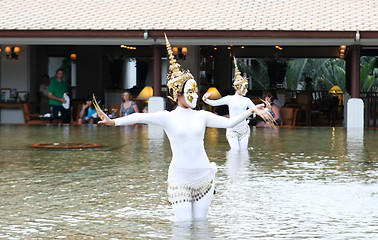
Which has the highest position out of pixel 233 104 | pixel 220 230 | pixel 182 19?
pixel 182 19

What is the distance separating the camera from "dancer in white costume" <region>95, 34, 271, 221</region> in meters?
6.27

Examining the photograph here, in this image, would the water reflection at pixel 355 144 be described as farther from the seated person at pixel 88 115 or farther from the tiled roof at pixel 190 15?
the seated person at pixel 88 115

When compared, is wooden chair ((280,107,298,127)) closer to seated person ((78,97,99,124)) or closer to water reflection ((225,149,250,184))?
seated person ((78,97,99,124))

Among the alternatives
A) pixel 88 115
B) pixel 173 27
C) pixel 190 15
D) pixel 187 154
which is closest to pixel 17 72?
pixel 88 115

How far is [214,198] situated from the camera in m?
7.90

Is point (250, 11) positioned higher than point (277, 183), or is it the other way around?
point (250, 11)

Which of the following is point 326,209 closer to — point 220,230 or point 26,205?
point 220,230

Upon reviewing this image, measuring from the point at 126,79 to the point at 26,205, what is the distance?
924 inches

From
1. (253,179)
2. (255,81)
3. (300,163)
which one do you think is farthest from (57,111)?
(255,81)

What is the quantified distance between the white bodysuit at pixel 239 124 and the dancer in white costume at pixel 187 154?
5893 mm

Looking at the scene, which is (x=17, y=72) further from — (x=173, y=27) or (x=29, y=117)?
(x=173, y=27)

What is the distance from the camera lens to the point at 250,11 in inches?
893

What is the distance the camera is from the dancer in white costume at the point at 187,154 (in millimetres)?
6270

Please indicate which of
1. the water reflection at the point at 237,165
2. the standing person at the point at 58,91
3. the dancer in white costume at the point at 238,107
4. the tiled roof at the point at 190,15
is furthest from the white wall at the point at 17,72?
the dancer in white costume at the point at 238,107
